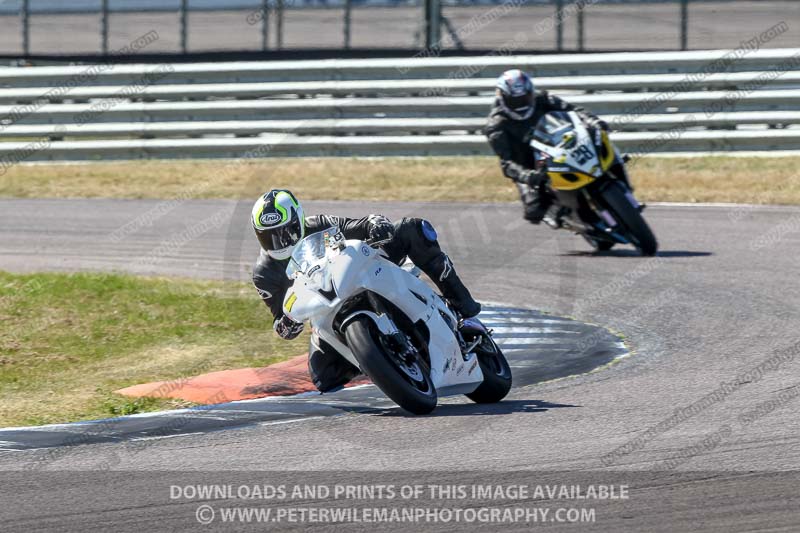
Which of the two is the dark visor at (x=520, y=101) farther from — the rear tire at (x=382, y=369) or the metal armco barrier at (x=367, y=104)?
the rear tire at (x=382, y=369)

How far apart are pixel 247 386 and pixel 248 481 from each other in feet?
8.87

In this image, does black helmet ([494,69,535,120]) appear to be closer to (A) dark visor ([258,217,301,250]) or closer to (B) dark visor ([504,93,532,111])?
(B) dark visor ([504,93,532,111])

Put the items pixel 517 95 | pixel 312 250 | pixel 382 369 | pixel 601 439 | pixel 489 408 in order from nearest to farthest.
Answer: pixel 601 439 → pixel 382 369 → pixel 312 250 → pixel 489 408 → pixel 517 95

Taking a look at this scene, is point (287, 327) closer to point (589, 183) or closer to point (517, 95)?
point (589, 183)

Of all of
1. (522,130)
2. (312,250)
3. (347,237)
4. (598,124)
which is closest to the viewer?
(312,250)

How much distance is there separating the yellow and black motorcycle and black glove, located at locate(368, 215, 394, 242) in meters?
5.64

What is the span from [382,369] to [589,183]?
264 inches

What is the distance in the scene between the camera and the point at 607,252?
13703 mm

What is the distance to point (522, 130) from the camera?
14.0 metres

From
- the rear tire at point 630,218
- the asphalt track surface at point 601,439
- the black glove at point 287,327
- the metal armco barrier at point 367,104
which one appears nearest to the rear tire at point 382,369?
the asphalt track surface at point 601,439

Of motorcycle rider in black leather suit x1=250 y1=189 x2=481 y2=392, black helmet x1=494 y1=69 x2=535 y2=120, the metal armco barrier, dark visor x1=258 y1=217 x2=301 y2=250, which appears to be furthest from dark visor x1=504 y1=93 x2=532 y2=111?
dark visor x1=258 y1=217 x2=301 y2=250

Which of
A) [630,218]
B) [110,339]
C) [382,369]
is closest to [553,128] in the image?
[630,218]

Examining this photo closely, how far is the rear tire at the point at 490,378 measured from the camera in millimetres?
7898

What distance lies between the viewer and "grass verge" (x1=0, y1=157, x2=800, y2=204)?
1753 centimetres
